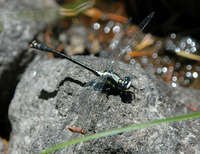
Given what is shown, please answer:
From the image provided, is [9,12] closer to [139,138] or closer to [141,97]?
[141,97]

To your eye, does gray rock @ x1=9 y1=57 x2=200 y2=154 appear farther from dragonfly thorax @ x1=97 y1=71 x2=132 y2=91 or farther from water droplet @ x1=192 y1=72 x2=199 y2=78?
water droplet @ x1=192 y1=72 x2=199 y2=78

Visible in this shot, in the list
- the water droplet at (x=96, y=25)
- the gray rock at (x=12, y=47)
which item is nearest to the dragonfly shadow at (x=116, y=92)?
the gray rock at (x=12, y=47)

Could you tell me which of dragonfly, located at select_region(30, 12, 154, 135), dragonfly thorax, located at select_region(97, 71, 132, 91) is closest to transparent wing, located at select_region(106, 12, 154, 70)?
dragonfly, located at select_region(30, 12, 154, 135)

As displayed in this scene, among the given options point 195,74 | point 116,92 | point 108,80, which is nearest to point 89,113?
point 116,92

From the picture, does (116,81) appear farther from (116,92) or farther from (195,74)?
(195,74)

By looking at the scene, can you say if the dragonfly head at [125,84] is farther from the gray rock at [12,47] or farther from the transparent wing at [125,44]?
the gray rock at [12,47]
